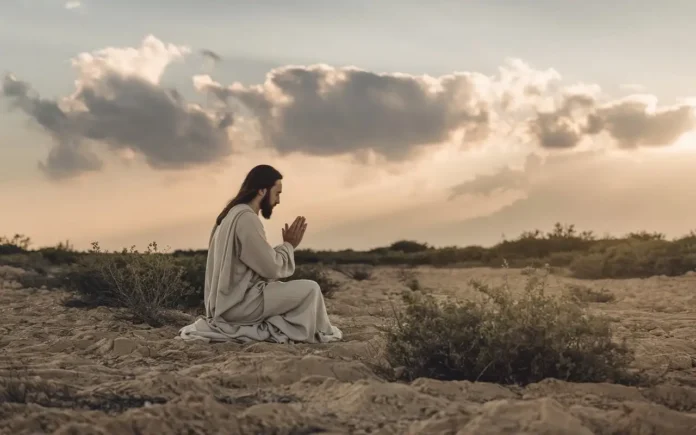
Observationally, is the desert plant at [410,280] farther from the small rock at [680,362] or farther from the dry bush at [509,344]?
the dry bush at [509,344]

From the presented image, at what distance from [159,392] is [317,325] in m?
3.11

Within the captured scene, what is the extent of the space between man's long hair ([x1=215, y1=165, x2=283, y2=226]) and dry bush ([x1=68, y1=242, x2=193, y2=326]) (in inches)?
98.9

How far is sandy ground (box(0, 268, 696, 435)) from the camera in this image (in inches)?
156

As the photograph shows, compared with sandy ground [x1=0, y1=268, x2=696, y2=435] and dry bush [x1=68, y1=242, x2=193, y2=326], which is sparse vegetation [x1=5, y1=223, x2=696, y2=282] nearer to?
dry bush [x1=68, y1=242, x2=193, y2=326]

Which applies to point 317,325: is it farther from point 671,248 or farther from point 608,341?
point 671,248

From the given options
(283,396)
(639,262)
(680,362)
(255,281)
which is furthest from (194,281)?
(639,262)

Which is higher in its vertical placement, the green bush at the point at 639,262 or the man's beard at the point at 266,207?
the man's beard at the point at 266,207

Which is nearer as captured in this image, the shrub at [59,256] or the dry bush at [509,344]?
the dry bush at [509,344]

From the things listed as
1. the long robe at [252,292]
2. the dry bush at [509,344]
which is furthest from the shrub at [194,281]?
the dry bush at [509,344]

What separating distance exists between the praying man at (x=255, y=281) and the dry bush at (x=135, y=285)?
6.51 ft

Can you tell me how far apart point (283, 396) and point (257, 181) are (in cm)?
290

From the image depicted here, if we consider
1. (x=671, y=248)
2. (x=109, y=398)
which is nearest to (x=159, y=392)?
(x=109, y=398)

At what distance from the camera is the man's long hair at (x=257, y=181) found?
7250mm

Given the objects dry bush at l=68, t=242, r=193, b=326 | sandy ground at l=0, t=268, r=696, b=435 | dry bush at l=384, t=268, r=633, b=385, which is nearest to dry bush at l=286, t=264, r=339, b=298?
dry bush at l=68, t=242, r=193, b=326
